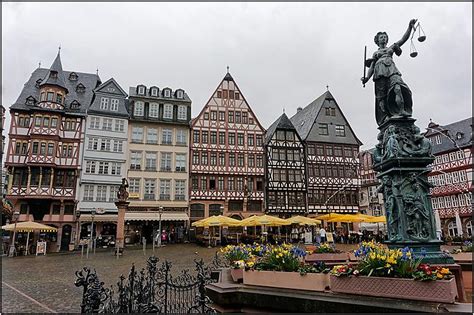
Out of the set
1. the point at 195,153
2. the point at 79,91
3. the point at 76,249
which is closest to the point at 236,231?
the point at 195,153

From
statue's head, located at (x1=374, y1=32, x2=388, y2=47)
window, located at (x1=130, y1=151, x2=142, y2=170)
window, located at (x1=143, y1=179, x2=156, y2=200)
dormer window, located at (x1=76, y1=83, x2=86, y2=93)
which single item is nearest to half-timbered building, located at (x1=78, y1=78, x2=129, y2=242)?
window, located at (x1=130, y1=151, x2=142, y2=170)

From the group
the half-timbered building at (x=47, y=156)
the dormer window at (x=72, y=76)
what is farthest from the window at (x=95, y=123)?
the dormer window at (x=72, y=76)

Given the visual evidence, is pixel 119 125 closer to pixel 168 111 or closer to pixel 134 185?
pixel 168 111

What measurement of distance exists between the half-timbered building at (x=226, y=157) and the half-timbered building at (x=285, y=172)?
3.21 feet

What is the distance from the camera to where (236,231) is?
3528 centimetres

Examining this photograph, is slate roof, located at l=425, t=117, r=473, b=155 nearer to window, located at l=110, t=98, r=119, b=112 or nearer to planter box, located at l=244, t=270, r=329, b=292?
window, located at l=110, t=98, r=119, b=112

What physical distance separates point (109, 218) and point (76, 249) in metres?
3.73

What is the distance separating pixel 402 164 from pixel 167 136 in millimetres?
30872

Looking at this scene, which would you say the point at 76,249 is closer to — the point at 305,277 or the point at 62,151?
the point at 62,151

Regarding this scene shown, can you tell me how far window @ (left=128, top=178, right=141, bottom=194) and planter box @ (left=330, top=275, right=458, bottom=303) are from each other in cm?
3108

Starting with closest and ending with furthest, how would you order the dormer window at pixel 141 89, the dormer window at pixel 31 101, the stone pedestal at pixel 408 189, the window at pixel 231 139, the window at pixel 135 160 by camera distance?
the stone pedestal at pixel 408 189
the dormer window at pixel 31 101
the window at pixel 135 160
the window at pixel 231 139
the dormer window at pixel 141 89

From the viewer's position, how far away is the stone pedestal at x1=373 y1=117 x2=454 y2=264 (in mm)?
7680

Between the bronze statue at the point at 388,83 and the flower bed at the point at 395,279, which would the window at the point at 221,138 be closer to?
the bronze statue at the point at 388,83

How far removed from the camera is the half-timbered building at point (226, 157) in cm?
3553
